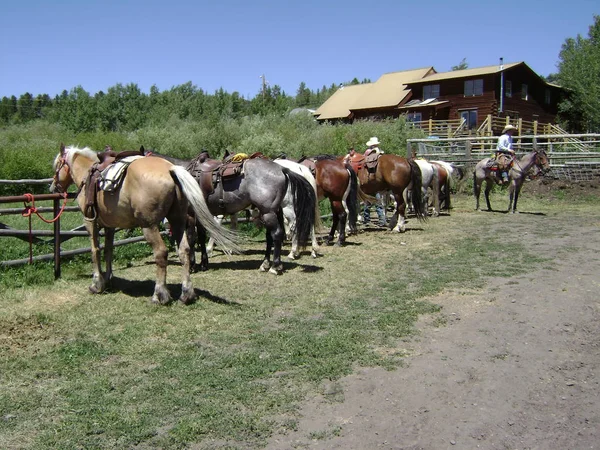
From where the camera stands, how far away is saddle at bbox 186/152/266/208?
8.74 m

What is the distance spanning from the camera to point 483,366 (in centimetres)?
484

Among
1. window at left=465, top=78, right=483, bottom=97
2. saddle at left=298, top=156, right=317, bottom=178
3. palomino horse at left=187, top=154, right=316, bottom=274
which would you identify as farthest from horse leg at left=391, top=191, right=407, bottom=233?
window at left=465, top=78, right=483, bottom=97

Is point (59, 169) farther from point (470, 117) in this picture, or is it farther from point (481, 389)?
point (470, 117)

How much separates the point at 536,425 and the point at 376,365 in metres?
1.48

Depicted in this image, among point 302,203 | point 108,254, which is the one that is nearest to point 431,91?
point 302,203

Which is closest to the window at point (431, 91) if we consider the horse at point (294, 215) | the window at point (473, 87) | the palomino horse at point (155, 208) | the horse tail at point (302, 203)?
the window at point (473, 87)

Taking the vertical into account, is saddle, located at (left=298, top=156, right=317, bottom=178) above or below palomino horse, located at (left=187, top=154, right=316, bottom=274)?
above

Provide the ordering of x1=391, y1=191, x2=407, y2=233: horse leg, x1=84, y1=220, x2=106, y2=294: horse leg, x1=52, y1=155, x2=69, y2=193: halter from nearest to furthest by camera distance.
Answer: x1=84, y1=220, x2=106, y2=294: horse leg → x1=52, y1=155, x2=69, y2=193: halter → x1=391, y1=191, x2=407, y2=233: horse leg

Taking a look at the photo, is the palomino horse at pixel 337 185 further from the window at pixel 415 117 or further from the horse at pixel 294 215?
the window at pixel 415 117

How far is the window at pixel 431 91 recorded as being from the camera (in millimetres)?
45812

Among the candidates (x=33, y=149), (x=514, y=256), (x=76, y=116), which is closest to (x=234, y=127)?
(x=33, y=149)

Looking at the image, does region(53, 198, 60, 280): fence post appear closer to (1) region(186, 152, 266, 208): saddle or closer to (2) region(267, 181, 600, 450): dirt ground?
(1) region(186, 152, 266, 208): saddle

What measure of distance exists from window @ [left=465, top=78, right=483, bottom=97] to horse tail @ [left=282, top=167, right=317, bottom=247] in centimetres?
3812

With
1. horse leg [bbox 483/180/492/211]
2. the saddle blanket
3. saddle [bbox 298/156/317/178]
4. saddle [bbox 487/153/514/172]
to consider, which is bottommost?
horse leg [bbox 483/180/492/211]
